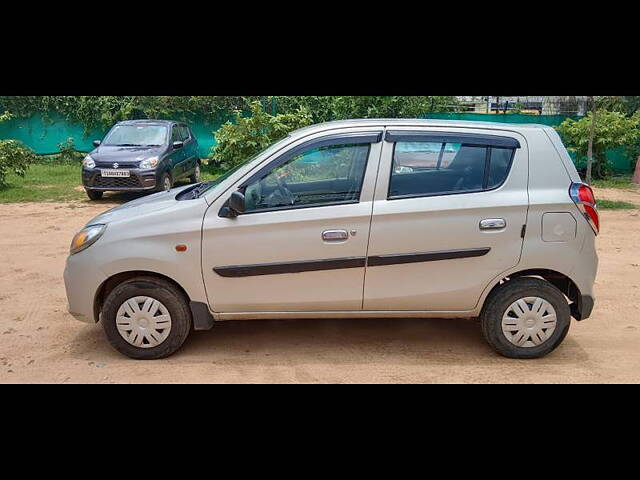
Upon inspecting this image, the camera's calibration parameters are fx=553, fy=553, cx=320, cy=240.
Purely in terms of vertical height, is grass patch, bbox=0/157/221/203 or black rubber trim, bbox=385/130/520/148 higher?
black rubber trim, bbox=385/130/520/148

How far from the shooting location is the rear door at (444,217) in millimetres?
4059

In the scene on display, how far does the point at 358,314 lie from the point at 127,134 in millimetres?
9607

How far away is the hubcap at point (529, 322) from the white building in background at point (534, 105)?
11949mm

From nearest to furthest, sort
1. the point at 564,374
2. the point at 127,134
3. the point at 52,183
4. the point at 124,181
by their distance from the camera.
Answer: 1. the point at 564,374
2. the point at 124,181
3. the point at 127,134
4. the point at 52,183

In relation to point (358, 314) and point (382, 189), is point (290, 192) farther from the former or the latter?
point (358, 314)

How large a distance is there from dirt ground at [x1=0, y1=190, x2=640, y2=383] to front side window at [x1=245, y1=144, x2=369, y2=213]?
1.21m

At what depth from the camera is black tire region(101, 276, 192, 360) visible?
4160 mm

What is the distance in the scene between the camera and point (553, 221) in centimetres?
407

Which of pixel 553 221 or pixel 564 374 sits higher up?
pixel 553 221

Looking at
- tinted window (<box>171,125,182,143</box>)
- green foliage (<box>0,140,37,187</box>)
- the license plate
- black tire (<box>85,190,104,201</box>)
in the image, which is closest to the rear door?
the license plate

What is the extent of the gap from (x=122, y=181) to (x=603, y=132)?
37.2 ft

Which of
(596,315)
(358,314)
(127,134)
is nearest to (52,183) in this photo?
(127,134)

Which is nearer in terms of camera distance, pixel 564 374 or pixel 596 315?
pixel 564 374

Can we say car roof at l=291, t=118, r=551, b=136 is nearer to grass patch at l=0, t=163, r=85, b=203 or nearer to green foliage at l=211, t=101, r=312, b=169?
green foliage at l=211, t=101, r=312, b=169
